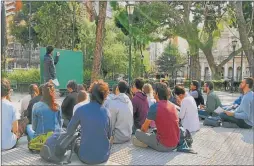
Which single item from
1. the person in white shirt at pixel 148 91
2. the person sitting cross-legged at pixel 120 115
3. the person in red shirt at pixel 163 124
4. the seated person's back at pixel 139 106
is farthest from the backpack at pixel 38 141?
the person in white shirt at pixel 148 91

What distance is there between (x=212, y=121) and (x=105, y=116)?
4607mm

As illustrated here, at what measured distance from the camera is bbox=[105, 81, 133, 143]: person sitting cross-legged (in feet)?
20.2

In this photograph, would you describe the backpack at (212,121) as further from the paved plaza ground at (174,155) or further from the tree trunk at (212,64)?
the tree trunk at (212,64)

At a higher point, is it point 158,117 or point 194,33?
point 194,33

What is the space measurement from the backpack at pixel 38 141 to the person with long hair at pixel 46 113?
0.36ft

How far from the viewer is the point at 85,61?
79.1 ft

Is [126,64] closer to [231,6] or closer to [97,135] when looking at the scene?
[231,6]

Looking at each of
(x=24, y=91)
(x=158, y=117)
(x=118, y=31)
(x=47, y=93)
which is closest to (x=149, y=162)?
(x=158, y=117)

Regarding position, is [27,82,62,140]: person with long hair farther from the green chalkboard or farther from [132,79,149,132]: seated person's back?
the green chalkboard

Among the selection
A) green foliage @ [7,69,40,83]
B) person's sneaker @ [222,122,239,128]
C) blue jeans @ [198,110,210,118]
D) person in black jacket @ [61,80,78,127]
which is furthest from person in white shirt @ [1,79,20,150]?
green foliage @ [7,69,40,83]

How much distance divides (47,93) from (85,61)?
18.9 m

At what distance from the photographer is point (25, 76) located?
19.8 meters

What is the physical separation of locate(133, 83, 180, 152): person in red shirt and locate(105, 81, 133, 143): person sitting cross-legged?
21.3 inches

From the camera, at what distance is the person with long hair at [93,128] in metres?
4.72
